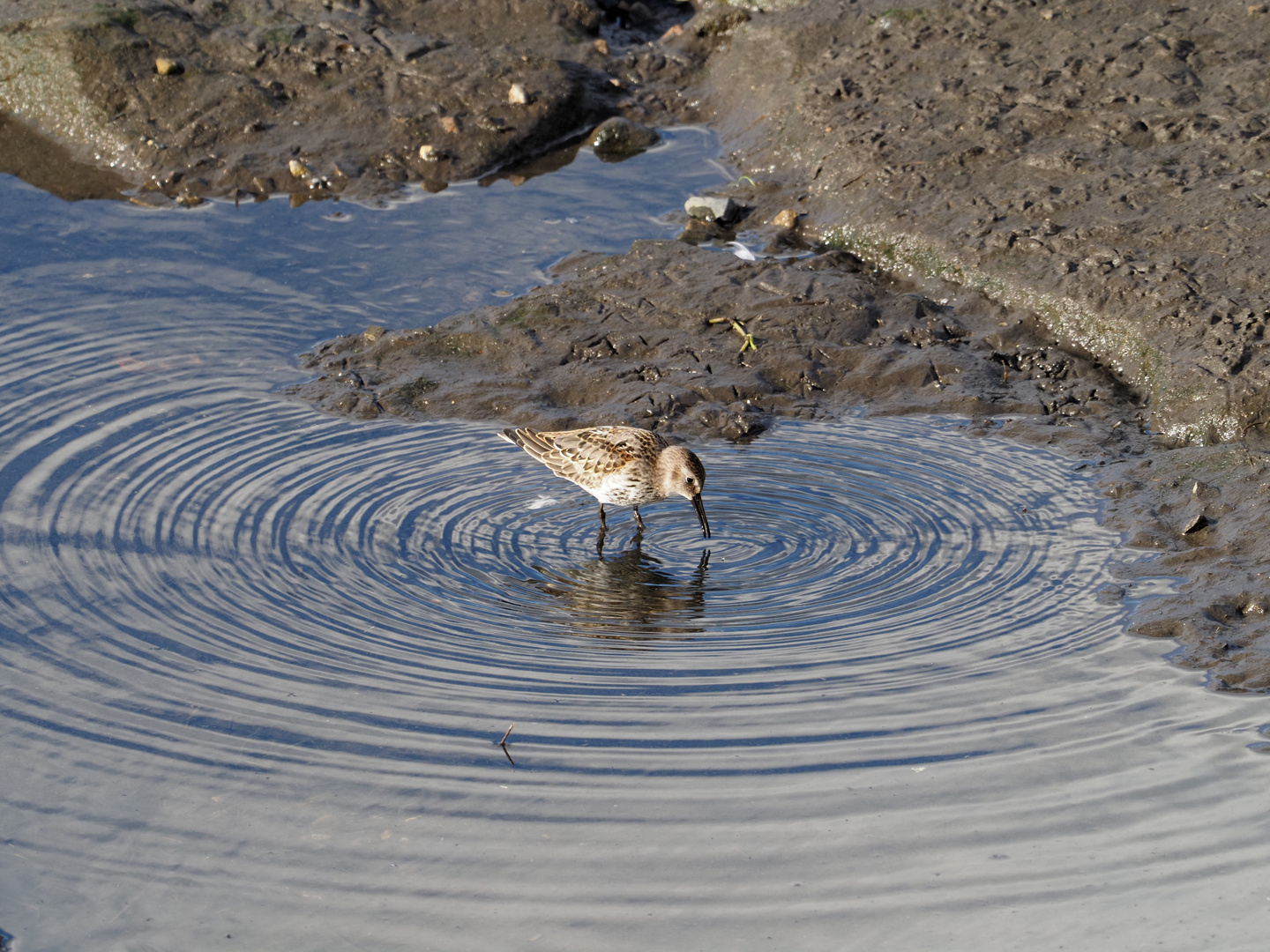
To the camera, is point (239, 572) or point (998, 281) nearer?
point (239, 572)

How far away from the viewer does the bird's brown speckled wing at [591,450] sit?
7.87 metres

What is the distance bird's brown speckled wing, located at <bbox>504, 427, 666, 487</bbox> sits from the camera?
787 cm

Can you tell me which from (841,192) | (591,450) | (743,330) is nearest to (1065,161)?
(841,192)

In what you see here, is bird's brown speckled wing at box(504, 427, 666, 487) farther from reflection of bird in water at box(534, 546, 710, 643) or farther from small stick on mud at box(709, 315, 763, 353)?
small stick on mud at box(709, 315, 763, 353)

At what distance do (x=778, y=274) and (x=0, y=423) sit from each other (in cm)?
593

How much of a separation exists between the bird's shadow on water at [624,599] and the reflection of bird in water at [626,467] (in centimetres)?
→ 36

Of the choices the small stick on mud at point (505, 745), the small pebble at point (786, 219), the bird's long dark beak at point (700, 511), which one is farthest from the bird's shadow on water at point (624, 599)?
the small pebble at point (786, 219)

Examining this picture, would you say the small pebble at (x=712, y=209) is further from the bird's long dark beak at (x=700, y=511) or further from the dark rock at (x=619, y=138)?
the bird's long dark beak at (x=700, y=511)

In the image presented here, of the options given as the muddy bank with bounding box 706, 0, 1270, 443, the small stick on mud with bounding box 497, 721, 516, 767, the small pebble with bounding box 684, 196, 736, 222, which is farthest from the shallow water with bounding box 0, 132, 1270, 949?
the small pebble with bounding box 684, 196, 736, 222

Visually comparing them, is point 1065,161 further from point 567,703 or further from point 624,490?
point 567,703

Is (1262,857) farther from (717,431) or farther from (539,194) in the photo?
(539,194)

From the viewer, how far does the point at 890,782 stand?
5484mm

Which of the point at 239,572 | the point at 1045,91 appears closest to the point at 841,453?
the point at 239,572

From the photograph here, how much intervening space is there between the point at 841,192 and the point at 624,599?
5992 millimetres
